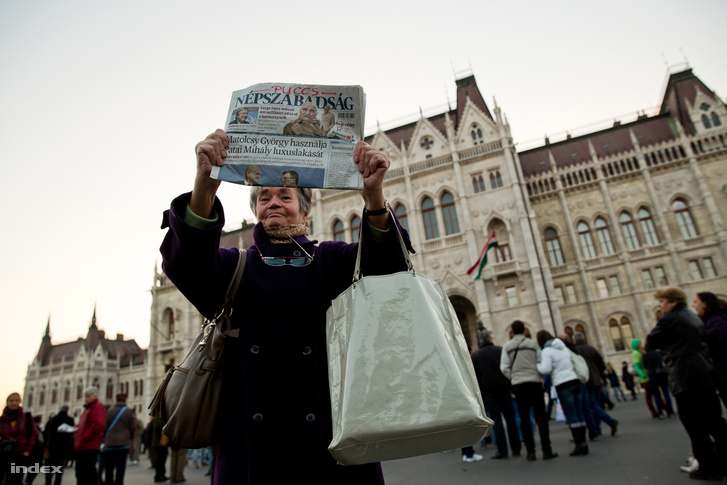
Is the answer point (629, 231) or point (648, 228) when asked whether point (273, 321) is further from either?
point (648, 228)

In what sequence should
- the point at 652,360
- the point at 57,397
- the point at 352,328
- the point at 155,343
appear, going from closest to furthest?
the point at 352,328
the point at 652,360
the point at 155,343
the point at 57,397

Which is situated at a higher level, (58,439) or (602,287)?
(602,287)

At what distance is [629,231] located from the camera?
25.6 m

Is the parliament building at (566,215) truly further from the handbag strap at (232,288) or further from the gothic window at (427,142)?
the handbag strap at (232,288)

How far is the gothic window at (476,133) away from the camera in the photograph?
79.6 ft

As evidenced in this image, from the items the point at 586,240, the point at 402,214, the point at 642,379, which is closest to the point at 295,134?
the point at 642,379

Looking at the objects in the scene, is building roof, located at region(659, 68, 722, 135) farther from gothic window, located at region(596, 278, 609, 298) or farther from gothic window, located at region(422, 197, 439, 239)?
gothic window, located at region(422, 197, 439, 239)

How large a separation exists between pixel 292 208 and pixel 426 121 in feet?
82.3

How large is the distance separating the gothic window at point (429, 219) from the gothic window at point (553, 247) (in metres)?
8.37

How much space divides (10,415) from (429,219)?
1977 cm

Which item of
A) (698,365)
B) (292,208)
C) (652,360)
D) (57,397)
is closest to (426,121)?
(652,360)

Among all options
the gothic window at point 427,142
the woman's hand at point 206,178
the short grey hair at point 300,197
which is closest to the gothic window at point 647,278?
the gothic window at point 427,142

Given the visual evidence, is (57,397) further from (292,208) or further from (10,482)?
(292,208)

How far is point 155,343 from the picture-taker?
3102 centimetres
